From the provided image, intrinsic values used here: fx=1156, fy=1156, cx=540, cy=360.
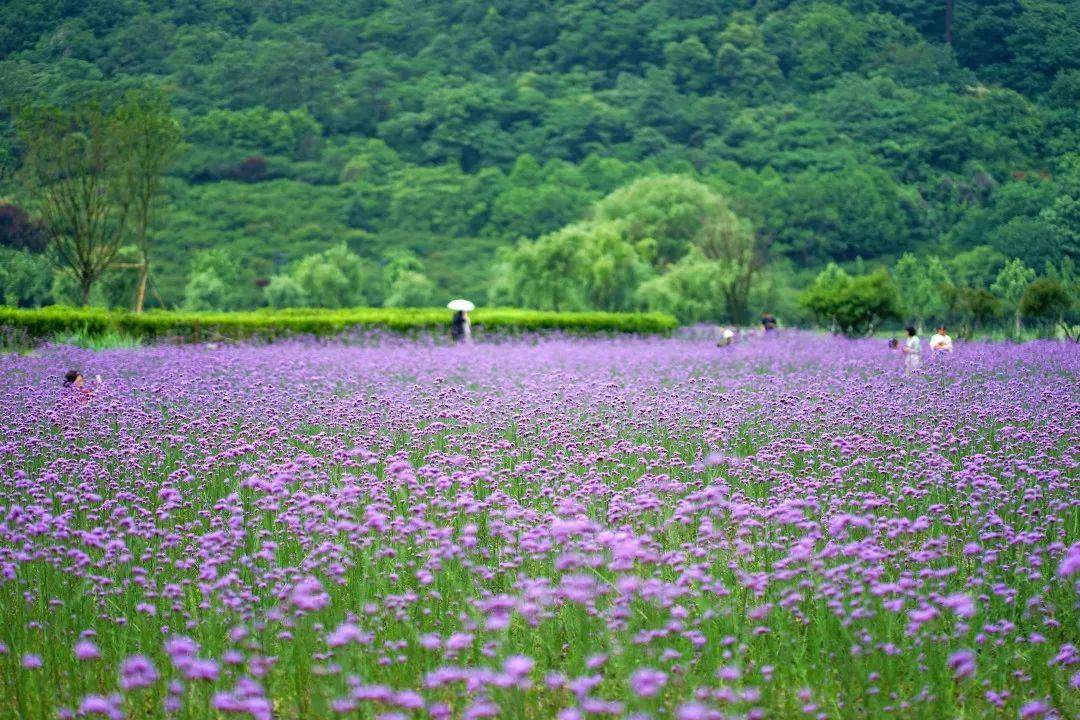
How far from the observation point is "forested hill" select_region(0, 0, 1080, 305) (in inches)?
2426

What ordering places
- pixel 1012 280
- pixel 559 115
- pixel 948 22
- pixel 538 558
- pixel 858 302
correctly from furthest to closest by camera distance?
pixel 948 22 < pixel 559 115 < pixel 1012 280 < pixel 858 302 < pixel 538 558

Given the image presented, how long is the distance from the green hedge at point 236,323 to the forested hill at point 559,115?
2931 cm

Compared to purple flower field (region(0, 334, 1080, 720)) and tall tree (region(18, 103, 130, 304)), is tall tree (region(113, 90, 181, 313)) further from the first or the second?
purple flower field (region(0, 334, 1080, 720))

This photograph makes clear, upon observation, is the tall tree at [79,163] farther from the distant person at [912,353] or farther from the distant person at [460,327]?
the distant person at [912,353]

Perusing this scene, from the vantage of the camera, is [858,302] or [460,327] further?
[858,302]

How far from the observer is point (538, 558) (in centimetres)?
581

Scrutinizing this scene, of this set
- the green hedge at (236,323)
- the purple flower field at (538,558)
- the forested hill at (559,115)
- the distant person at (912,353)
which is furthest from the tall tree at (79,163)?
the distant person at (912,353)

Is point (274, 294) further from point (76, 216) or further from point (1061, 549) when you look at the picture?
point (1061, 549)

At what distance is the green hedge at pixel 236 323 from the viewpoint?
22.2m

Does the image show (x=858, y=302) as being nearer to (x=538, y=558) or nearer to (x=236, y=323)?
(x=236, y=323)

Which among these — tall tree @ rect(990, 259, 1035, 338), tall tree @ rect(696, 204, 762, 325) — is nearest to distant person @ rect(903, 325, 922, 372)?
tall tree @ rect(696, 204, 762, 325)

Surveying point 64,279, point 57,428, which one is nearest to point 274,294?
point 64,279

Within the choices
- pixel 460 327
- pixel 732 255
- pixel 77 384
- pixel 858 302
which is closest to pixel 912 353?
pixel 77 384

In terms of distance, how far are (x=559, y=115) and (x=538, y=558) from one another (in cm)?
7851
